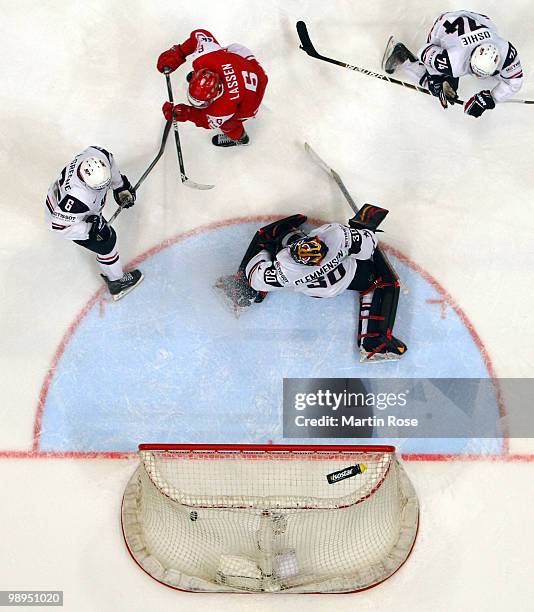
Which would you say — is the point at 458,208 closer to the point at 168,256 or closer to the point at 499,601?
the point at 168,256

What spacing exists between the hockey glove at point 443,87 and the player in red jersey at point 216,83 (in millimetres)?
1273

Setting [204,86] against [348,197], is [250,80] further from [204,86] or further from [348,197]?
[348,197]

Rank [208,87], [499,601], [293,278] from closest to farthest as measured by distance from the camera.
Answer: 1. [208,87]
2. [293,278]
3. [499,601]

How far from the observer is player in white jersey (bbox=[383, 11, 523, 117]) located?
4.79 m

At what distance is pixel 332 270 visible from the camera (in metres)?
4.94

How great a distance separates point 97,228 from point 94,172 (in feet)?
1.47

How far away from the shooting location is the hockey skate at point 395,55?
5531 mm

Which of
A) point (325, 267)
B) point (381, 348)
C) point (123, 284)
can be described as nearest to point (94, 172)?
point (123, 284)

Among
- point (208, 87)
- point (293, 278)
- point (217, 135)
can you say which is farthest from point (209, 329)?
point (208, 87)

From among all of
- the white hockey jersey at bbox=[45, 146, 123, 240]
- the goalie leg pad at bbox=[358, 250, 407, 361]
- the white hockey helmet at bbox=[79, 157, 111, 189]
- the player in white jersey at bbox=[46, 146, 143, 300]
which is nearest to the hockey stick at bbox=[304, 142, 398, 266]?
the goalie leg pad at bbox=[358, 250, 407, 361]

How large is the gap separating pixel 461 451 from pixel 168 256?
8.75 ft

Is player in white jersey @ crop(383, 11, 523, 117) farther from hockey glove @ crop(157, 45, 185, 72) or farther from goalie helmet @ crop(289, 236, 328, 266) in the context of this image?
hockey glove @ crop(157, 45, 185, 72)

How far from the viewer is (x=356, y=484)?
5.17 metres

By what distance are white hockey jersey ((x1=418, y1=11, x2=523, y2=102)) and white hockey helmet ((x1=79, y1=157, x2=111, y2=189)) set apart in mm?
2403
